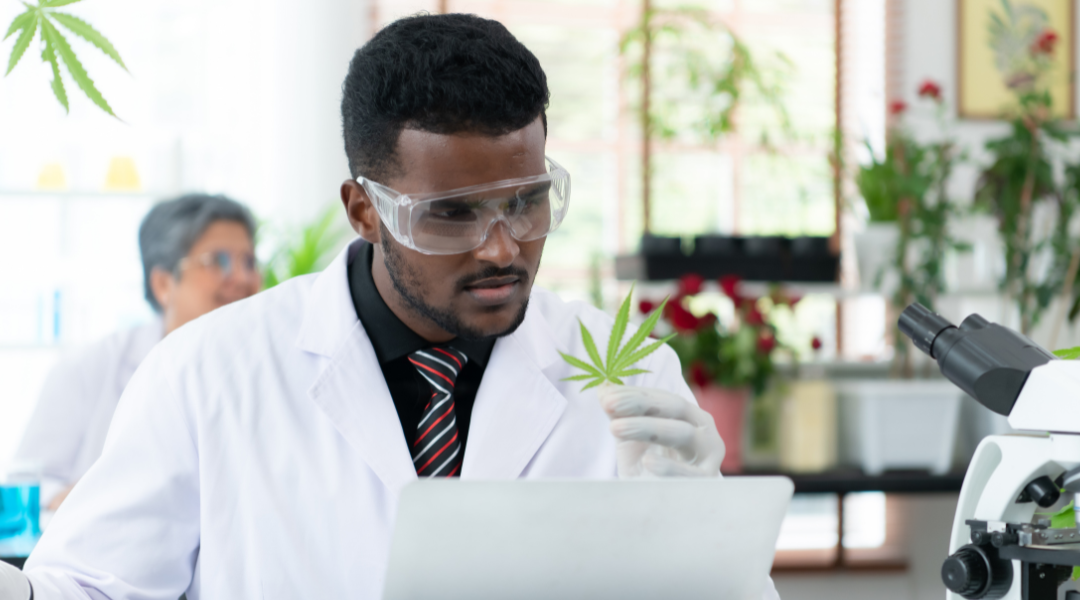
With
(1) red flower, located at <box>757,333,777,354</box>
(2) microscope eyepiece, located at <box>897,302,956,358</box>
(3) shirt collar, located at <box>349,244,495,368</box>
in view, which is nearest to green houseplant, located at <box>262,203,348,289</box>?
(1) red flower, located at <box>757,333,777,354</box>

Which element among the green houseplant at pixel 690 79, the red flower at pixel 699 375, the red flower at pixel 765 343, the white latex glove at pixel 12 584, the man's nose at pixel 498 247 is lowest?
the red flower at pixel 699 375

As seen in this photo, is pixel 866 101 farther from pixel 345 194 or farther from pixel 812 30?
pixel 345 194

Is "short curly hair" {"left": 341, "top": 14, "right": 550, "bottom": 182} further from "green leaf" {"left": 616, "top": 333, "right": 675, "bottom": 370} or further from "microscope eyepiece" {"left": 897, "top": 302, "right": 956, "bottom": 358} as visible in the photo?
"microscope eyepiece" {"left": 897, "top": 302, "right": 956, "bottom": 358}

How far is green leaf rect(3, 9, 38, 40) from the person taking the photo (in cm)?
80

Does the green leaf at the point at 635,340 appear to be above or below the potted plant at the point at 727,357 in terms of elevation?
above

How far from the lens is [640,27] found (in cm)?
370

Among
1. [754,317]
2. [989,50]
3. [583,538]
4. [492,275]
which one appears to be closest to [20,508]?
[492,275]

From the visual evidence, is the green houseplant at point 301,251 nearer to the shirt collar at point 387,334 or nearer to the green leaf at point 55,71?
the shirt collar at point 387,334

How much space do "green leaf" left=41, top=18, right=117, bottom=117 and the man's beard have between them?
1.41 feet

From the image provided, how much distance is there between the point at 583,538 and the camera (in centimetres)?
70

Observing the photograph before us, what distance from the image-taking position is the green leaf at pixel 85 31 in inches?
32.2

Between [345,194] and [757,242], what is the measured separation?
1935 mm

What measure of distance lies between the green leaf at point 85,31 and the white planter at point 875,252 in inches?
95.7

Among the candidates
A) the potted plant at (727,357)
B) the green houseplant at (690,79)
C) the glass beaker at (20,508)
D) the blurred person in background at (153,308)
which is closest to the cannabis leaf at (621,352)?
the glass beaker at (20,508)
